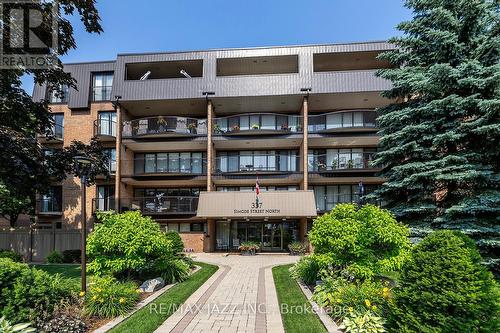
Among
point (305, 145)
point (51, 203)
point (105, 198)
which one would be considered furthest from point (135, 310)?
point (51, 203)

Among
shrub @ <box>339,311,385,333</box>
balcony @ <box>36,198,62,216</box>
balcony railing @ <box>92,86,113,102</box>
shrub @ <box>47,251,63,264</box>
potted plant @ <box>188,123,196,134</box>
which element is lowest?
shrub @ <box>47,251,63,264</box>

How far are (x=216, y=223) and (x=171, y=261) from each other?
44.3 feet

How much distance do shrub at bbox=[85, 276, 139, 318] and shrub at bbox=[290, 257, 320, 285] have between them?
6.38 m

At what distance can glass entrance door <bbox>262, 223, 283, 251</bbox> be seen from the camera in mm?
26281

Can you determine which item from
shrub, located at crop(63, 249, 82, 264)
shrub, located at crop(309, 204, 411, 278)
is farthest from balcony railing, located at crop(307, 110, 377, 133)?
shrub, located at crop(63, 249, 82, 264)

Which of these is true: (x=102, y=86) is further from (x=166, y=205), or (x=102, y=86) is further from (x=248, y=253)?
(x=248, y=253)

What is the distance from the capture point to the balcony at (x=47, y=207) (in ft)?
87.7

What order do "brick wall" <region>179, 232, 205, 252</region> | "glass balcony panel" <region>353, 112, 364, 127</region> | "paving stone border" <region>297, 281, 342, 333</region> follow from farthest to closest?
"brick wall" <region>179, 232, 205, 252</region>
"glass balcony panel" <region>353, 112, 364, 127</region>
"paving stone border" <region>297, 281, 342, 333</region>

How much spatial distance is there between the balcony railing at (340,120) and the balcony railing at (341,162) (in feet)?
7.50

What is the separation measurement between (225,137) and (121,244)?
16.2 metres

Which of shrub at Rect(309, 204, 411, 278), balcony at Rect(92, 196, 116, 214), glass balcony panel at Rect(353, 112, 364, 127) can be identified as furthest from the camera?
balcony at Rect(92, 196, 116, 214)

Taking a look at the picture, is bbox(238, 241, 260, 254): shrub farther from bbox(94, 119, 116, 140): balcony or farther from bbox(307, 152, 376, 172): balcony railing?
bbox(94, 119, 116, 140): balcony

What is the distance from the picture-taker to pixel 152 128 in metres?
26.3

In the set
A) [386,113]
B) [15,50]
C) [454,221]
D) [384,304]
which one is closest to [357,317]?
[384,304]
